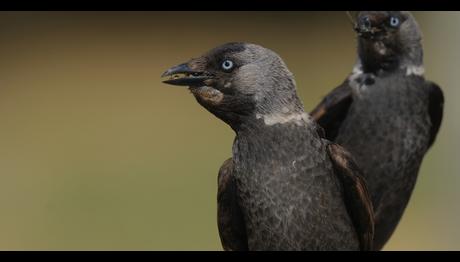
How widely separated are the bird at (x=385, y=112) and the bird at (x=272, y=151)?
75 centimetres

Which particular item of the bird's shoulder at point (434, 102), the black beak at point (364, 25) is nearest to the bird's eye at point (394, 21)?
the black beak at point (364, 25)

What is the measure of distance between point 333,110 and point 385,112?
23cm

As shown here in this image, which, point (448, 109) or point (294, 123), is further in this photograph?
point (448, 109)

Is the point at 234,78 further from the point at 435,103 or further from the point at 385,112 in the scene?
the point at 435,103

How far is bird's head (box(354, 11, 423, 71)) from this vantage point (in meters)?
4.38

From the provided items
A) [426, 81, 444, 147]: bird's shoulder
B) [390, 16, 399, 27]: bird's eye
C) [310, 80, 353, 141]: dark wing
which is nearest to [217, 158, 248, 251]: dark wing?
[310, 80, 353, 141]: dark wing

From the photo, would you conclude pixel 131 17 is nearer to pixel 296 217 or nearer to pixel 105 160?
pixel 105 160

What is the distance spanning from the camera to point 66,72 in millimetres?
10844

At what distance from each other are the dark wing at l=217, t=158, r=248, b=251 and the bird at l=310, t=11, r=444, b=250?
83cm

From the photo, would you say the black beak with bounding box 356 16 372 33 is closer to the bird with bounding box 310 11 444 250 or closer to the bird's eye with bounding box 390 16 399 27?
the bird with bounding box 310 11 444 250

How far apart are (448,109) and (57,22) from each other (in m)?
4.39

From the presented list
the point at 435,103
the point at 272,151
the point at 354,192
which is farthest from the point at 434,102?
the point at 272,151

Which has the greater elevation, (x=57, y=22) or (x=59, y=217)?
(x=57, y=22)
